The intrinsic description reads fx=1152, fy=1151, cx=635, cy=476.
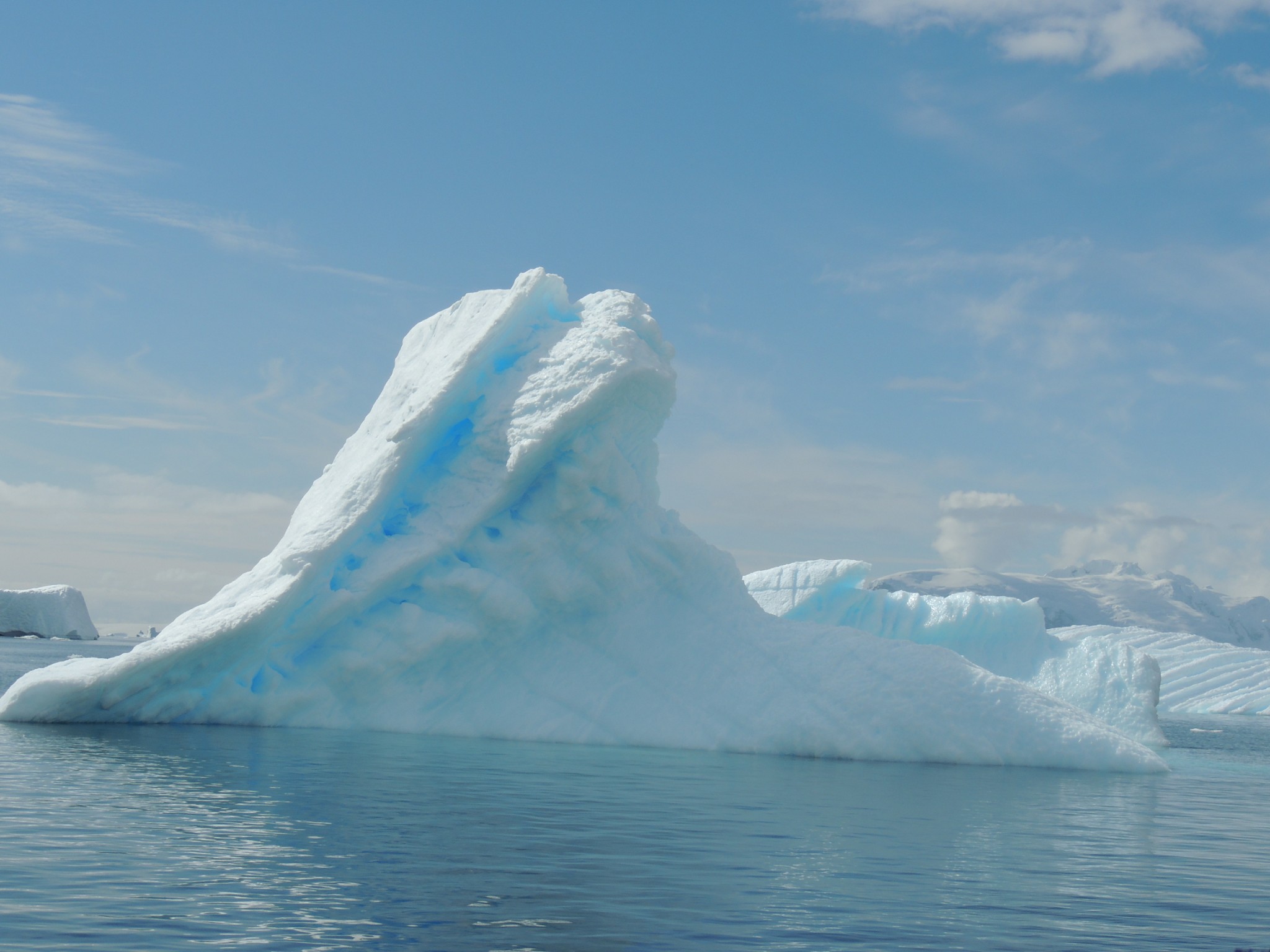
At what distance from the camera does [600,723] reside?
18531 millimetres

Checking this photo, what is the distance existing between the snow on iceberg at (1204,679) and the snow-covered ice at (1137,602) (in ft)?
201

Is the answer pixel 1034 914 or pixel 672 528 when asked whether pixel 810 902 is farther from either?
pixel 672 528

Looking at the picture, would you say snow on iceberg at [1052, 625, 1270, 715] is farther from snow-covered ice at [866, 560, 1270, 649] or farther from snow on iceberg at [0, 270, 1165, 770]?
snow-covered ice at [866, 560, 1270, 649]

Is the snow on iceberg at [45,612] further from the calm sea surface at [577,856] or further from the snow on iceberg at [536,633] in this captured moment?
the calm sea surface at [577,856]

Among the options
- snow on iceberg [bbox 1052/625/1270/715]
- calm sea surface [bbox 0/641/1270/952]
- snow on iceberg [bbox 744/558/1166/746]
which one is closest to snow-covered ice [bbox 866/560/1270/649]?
snow on iceberg [bbox 1052/625/1270/715]

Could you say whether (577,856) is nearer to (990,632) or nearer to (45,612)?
(990,632)

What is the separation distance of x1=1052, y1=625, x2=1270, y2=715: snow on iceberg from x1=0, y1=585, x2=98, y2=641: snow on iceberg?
237 feet

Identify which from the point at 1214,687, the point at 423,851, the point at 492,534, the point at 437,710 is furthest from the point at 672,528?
the point at 1214,687

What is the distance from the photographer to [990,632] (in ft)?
96.1

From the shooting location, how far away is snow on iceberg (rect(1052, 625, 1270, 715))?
4700 centimetres

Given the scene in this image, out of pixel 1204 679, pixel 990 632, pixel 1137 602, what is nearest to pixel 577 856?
pixel 990 632

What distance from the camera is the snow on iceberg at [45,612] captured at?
3322 inches

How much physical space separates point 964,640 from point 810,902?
2312 centimetres

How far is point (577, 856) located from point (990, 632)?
22.5m
